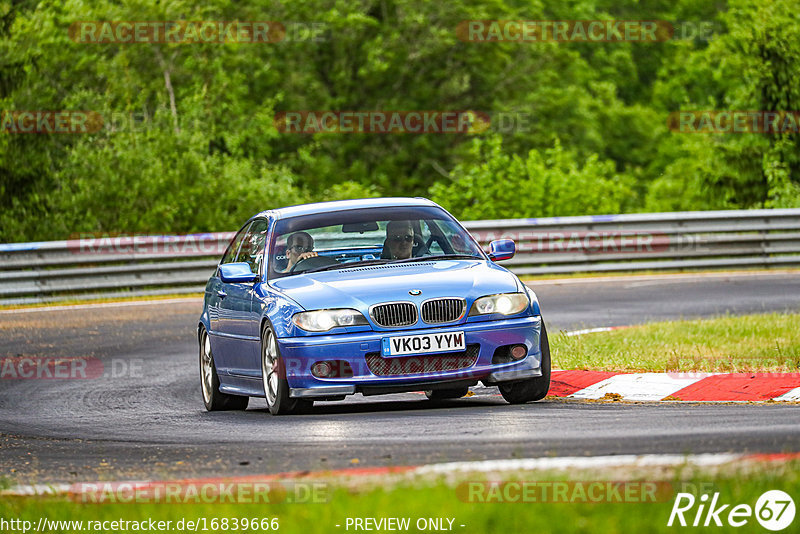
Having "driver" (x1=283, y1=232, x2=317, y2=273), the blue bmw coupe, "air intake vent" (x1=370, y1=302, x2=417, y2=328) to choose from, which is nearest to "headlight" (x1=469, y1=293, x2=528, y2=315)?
the blue bmw coupe

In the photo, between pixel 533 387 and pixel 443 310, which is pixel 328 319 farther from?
pixel 533 387

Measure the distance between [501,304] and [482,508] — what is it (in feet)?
14.4

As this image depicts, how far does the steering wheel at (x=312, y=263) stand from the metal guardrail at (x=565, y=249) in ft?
41.8

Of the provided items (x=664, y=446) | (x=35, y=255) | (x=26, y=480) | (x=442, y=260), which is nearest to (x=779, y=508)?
(x=664, y=446)

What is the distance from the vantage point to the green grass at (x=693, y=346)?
11281 mm

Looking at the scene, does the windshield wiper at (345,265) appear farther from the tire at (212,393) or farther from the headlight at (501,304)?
the tire at (212,393)

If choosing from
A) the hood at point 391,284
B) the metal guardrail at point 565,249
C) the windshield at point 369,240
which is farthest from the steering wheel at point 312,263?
the metal guardrail at point 565,249

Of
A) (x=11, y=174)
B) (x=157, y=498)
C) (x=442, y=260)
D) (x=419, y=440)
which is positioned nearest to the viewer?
(x=157, y=498)

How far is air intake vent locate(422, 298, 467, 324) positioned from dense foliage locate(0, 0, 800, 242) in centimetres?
1862

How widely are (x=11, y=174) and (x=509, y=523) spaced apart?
2392 centimetres

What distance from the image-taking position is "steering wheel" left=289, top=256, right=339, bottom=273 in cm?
1035

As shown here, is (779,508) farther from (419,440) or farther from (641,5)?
(641,5)

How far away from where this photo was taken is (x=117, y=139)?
28625mm

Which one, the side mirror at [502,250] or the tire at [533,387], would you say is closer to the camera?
the tire at [533,387]
